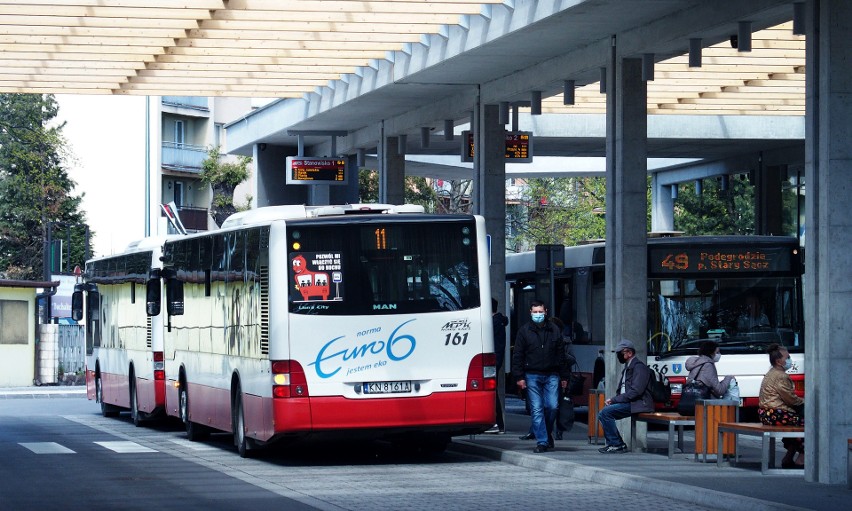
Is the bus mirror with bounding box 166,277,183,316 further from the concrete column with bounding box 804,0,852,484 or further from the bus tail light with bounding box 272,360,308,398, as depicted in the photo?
the concrete column with bounding box 804,0,852,484

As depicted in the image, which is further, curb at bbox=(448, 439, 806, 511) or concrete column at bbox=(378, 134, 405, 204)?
concrete column at bbox=(378, 134, 405, 204)

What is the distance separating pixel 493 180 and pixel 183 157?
59.5 metres

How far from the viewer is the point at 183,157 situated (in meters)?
83.2

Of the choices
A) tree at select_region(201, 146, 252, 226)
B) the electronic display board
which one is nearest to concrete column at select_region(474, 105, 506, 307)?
the electronic display board

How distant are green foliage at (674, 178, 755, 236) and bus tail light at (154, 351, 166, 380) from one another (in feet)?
144

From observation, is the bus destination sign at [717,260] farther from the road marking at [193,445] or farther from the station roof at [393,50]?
the road marking at [193,445]

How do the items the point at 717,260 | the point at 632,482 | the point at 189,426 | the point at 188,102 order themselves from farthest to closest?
1. the point at 188,102
2. the point at 717,260
3. the point at 189,426
4. the point at 632,482

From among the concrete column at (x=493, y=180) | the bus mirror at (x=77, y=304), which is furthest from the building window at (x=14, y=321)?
the concrete column at (x=493, y=180)

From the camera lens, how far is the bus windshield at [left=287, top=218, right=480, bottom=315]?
61.2ft

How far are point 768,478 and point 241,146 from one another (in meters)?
23.8

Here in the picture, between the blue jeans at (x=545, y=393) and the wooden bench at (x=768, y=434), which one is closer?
the wooden bench at (x=768, y=434)

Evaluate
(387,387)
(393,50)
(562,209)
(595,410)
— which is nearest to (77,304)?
(393,50)

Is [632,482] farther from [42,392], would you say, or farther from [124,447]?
[42,392]

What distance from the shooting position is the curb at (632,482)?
44.3 feet
